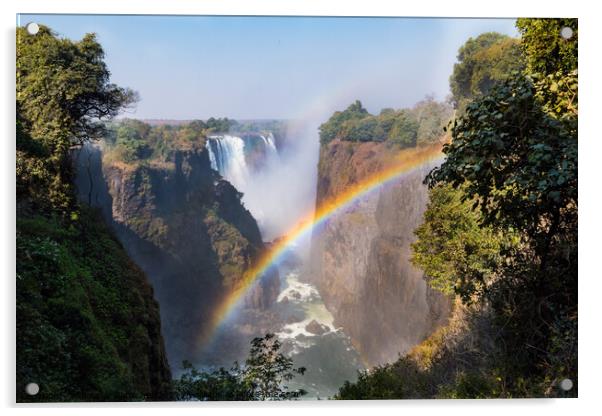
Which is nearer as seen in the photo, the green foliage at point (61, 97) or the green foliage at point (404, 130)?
the green foliage at point (61, 97)

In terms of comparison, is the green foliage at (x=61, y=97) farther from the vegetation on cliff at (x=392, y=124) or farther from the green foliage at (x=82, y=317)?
the vegetation on cliff at (x=392, y=124)

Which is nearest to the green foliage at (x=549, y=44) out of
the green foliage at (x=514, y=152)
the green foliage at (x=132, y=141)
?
the green foliage at (x=514, y=152)

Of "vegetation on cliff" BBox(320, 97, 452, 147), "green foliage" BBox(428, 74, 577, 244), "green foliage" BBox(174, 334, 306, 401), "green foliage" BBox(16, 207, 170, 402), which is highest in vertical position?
"vegetation on cliff" BBox(320, 97, 452, 147)

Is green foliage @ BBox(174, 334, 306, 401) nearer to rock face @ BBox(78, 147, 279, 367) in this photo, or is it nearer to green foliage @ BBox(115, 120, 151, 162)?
rock face @ BBox(78, 147, 279, 367)

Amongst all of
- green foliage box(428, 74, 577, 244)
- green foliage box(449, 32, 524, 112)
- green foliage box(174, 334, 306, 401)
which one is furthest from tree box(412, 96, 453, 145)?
green foliage box(174, 334, 306, 401)

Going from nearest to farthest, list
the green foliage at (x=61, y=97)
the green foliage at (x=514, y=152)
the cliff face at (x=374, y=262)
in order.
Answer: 1. the green foliage at (x=514, y=152)
2. the green foliage at (x=61, y=97)
3. the cliff face at (x=374, y=262)

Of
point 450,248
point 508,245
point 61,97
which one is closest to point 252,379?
point 450,248

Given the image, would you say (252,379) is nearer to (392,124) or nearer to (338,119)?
(338,119)
